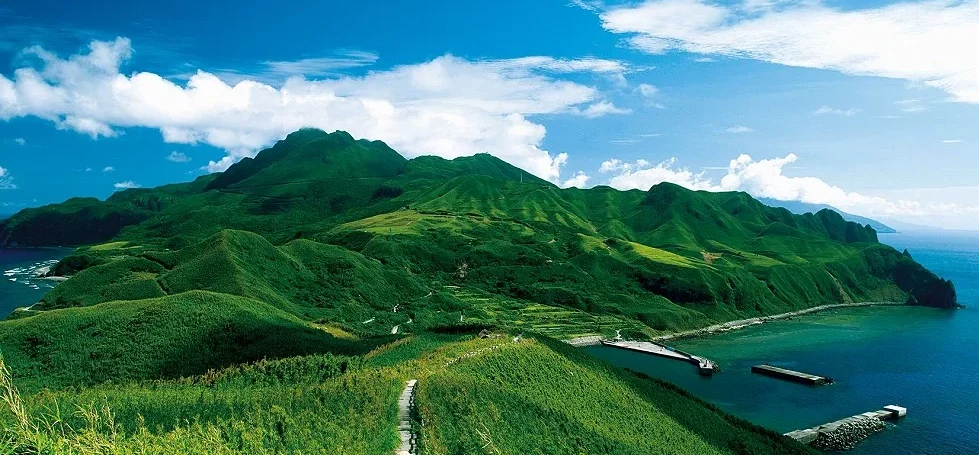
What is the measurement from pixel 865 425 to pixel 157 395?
93.5 m

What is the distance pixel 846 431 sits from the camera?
3209 inches

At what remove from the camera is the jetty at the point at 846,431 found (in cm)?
7744

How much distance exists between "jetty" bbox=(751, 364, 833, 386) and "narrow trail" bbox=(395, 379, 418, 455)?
94.7 metres

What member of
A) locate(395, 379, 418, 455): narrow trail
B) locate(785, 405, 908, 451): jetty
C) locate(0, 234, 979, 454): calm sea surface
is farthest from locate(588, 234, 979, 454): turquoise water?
locate(395, 379, 418, 455): narrow trail

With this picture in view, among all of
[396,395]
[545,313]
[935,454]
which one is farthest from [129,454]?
[545,313]

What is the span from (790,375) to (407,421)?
331 ft

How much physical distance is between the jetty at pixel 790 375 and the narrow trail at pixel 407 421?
9470 cm

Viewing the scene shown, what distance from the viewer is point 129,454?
59.2 ft

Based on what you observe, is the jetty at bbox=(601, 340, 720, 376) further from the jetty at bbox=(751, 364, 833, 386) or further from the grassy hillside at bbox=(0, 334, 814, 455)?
the grassy hillside at bbox=(0, 334, 814, 455)

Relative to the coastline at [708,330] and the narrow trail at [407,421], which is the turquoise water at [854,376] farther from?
the narrow trail at [407,421]

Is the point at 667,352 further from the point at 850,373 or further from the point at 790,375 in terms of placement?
the point at 850,373

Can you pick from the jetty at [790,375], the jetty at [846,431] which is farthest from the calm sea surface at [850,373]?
the jetty at [790,375]

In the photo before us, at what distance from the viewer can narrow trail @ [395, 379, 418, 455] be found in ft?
109

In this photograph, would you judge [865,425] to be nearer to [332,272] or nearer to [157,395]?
[157,395]
